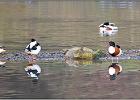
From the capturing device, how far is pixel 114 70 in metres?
21.2

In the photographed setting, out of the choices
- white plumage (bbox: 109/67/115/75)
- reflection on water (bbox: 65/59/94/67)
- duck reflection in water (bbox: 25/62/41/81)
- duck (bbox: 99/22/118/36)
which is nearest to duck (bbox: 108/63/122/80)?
white plumage (bbox: 109/67/115/75)

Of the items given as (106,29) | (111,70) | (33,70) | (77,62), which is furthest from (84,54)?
(106,29)

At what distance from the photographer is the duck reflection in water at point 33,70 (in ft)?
65.9

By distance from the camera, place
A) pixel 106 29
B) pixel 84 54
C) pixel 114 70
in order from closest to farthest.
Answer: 1. pixel 114 70
2. pixel 84 54
3. pixel 106 29

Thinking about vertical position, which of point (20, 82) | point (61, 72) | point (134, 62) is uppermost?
point (134, 62)

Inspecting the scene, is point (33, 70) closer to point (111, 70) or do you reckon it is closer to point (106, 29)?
point (111, 70)

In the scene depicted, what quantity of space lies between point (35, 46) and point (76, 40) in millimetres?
9993

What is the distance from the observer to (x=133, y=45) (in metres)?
30.4

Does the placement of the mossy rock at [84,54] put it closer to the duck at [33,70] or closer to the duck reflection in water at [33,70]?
the duck reflection in water at [33,70]

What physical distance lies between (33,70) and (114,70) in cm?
311

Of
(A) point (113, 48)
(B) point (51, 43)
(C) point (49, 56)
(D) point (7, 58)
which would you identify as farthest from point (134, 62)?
(B) point (51, 43)

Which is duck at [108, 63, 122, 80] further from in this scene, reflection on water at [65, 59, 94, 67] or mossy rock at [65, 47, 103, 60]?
mossy rock at [65, 47, 103, 60]

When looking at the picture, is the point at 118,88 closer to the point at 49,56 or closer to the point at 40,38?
the point at 49,56

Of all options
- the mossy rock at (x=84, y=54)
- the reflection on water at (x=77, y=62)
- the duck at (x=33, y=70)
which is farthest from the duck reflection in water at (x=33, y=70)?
the mossy rock at (x=84, y=54)
